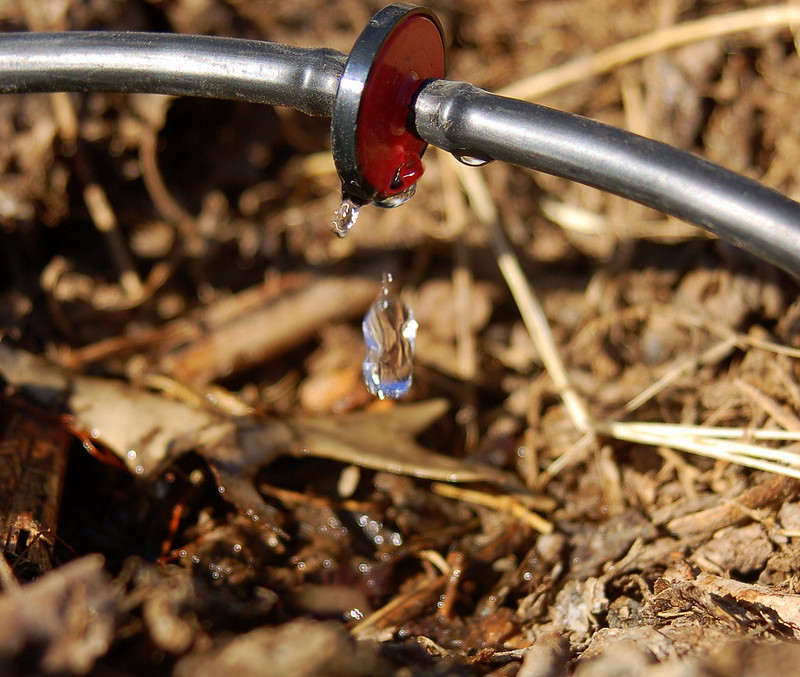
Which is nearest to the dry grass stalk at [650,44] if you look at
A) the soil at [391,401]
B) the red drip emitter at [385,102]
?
the soil at [391,401]

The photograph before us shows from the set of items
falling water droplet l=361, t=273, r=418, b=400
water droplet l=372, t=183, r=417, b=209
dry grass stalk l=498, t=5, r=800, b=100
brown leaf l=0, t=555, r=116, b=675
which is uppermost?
dry grass stalk l=498, t=5, r=800, b=100

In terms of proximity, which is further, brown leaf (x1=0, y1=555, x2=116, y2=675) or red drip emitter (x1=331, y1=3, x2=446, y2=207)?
red drip emitter (x1=331, y1=3, x2=446, y2=207)

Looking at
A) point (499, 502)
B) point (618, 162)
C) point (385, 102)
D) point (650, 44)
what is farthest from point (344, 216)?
point (650, 44)

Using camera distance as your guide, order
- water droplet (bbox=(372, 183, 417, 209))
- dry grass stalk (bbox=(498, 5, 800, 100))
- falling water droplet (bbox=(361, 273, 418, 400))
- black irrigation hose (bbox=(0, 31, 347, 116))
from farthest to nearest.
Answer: dry grass stalk (bbox=(498, 5, 800, 100)) < falling water droplet (bbox=(361, 273, 418, 400)) < water droplet (bbox=(372, 183, 417, 209)) < black irrigation hose (bbox=(0, 31, 347, 116))

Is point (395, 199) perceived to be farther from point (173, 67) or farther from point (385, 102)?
point (173, 67)

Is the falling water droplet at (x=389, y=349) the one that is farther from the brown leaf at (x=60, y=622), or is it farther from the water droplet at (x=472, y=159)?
the brown leaf at (x=60, y=622)

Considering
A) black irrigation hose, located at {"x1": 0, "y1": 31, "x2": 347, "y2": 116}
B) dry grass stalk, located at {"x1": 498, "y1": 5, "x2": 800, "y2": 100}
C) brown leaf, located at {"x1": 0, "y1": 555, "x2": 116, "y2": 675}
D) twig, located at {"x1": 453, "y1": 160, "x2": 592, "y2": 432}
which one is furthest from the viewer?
dry grass stalk, located at {"x1": 498, "y1": 5, "x2": 800, "y2": 100}

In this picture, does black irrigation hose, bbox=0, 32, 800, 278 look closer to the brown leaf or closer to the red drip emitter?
the red drip emitter

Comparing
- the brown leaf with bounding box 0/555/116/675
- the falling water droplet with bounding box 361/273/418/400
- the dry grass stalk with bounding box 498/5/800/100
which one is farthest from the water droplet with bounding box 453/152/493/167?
the dry grass stalk with bounding box 498/5/800/100
